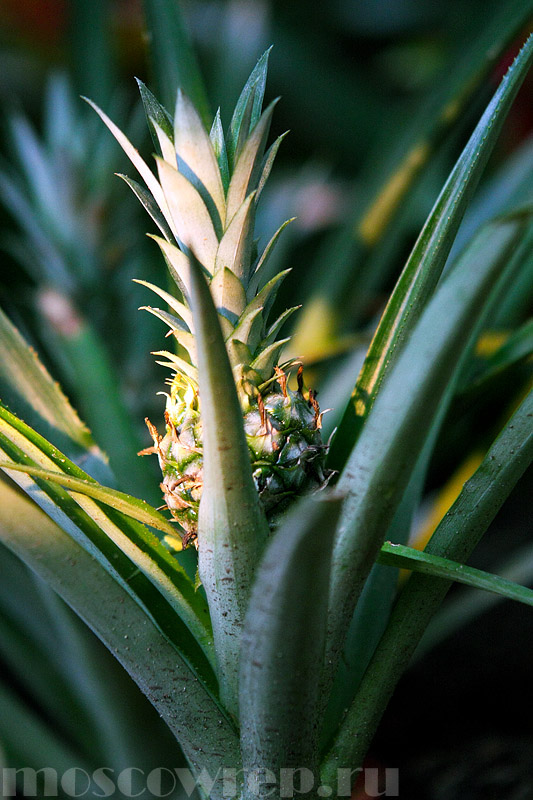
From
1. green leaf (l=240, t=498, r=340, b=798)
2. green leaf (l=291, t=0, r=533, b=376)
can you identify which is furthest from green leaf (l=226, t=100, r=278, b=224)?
green leaf (l=291, t=0, r=533, b=376)

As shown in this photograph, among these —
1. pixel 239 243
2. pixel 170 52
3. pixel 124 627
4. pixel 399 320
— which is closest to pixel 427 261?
pixel 399 320

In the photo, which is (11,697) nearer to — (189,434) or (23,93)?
(189,434)

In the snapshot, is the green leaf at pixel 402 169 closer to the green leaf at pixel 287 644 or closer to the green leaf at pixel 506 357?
the green leaf at pixel 506 357

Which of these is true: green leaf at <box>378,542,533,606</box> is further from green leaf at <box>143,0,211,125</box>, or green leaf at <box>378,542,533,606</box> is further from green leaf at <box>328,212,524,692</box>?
green leaf at <box>143,0,211,125</box>

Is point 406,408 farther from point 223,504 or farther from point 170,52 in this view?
point 170,52

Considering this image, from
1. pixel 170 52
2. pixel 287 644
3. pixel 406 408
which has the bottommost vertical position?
pixel 287 644

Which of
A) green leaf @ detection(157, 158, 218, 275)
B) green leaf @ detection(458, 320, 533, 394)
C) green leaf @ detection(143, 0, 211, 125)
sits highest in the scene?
green leaf @ detection(143, 0, 211, 125)

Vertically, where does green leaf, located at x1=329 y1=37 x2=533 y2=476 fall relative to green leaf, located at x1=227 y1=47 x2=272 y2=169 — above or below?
below
